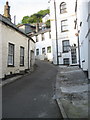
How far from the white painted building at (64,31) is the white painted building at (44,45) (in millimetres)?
5984

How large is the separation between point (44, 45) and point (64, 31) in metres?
8.59

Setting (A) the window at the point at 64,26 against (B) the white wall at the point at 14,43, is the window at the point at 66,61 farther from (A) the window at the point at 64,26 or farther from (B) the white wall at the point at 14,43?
(B) the white wall at the point at 14,43

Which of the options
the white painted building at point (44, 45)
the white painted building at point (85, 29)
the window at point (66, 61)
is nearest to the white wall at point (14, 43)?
the white painted building at point (85, 29)

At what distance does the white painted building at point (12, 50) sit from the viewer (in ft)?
44.4

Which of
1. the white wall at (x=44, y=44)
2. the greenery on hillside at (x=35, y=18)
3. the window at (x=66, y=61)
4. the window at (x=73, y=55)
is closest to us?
the window at (x=73, y=55)

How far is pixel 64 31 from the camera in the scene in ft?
92.6

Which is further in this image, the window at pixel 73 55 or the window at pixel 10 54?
the window at pixel 73 55

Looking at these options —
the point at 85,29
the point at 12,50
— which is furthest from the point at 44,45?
the point at 85,29

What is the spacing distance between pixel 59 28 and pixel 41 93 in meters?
21.0

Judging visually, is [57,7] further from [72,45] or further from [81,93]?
[81,93]

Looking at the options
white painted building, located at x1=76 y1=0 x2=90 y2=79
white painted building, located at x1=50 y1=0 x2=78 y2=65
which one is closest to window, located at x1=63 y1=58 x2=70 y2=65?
white painted building, located at x1=50 y1=0 x2=78 y2=65

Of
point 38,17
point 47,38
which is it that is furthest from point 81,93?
point 38,17

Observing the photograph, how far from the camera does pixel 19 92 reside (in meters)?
9.27

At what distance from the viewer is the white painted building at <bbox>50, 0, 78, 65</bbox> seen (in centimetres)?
2711
